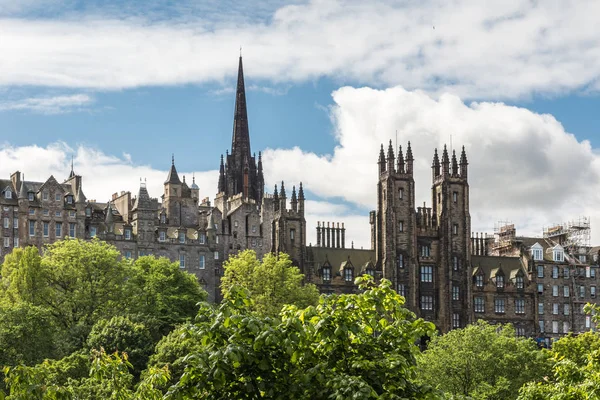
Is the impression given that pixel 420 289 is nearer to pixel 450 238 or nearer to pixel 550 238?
pixel 450 238

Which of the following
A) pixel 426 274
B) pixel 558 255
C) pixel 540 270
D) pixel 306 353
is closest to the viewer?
pixel 306 353

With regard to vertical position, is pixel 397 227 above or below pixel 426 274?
above

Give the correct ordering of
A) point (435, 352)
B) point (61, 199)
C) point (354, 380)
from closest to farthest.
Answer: point (354, 380)
point (435, 352)
point (61, 199)

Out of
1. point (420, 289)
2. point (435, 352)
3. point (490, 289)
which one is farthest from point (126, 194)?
point (435, 352)

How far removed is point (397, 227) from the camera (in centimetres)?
12975

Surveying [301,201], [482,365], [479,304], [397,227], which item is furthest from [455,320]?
[482,365]

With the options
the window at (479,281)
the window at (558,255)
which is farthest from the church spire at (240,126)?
the window at (558,255)

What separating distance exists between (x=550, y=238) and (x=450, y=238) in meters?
23.6

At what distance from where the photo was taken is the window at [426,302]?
130 meters

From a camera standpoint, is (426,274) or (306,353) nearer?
(306,353)

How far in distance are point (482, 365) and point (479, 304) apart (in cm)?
4934

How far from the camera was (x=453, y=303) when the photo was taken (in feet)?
431

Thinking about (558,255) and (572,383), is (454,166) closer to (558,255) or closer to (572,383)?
(558,255)

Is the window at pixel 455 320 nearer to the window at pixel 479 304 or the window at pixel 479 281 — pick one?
the window at pixel 479 304
